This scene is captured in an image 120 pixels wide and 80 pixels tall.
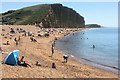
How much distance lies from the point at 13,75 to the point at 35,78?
1608 mm

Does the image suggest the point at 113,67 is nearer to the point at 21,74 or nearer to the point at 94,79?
the point at 94,79

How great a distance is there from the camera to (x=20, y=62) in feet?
39.7

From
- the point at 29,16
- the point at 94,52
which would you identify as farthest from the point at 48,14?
the point at 94,52

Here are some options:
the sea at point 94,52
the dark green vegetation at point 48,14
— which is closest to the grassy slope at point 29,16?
the dark green vegetation at point 48,14

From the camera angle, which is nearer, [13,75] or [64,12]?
[13,75]

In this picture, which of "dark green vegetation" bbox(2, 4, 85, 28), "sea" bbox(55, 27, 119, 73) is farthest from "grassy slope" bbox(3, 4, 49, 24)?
"sea" bbox(55, 27, 119, 73)

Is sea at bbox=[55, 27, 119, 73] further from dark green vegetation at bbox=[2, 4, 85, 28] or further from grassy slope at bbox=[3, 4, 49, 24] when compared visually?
dark green vegetation at bbox=[2, 4, 85, 28]

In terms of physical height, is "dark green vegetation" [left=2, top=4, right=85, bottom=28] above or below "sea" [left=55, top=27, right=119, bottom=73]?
above

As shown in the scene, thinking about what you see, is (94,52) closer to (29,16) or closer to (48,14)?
(48,14)

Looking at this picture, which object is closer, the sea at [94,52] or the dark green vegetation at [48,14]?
the sea at [94,52]

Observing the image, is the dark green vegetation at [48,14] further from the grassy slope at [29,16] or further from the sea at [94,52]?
the sea at [94,52]

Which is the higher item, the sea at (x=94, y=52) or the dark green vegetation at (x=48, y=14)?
the dark green vegetation at (x=48, y=14)

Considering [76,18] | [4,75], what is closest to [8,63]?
[4,75]

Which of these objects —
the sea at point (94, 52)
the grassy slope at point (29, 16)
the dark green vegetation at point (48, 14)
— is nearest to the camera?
the sea at point (94, 52)
